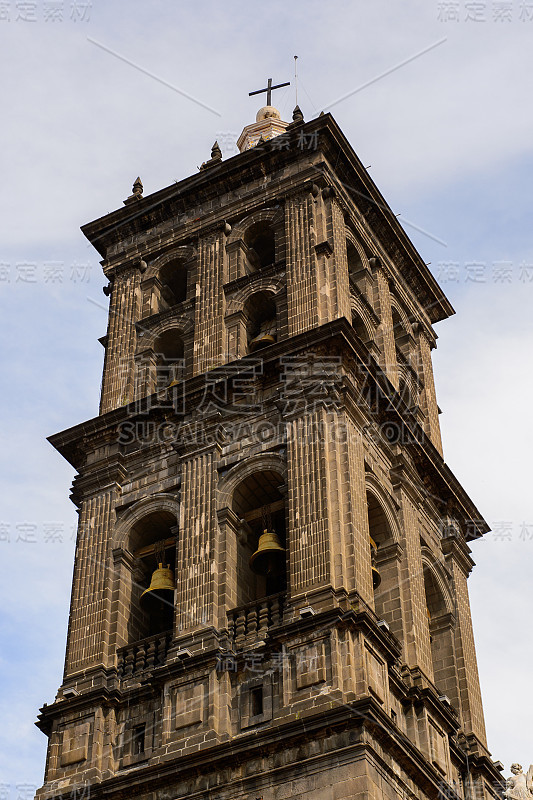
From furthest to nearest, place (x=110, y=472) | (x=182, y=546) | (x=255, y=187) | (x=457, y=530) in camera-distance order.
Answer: (x=255, y=187) < (x=457, y=530) < (x=110, y=472) < (x=182, y=546)

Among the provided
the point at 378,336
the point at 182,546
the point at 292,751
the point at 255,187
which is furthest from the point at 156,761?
the point at 255,187

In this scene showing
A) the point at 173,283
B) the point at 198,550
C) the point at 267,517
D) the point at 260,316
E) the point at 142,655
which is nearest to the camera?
the point at 142,655

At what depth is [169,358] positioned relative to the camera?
5019cm

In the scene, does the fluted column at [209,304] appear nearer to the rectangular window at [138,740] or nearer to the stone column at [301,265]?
the stone column at [301,265]

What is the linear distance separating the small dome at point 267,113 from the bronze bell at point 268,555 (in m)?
24.9

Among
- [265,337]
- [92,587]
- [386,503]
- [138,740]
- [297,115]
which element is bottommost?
[138,740]

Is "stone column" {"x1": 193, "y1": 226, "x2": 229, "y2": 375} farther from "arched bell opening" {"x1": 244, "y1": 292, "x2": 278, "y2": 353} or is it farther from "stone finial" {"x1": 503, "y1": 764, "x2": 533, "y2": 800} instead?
"stone finial" {"x1": 503, "y1": 764, "x2": 533, "y2": 800}

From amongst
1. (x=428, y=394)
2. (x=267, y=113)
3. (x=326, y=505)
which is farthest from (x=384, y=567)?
(x=267, y=113)

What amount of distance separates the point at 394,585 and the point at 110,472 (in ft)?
28.8

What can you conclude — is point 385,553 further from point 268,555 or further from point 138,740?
point 138,740

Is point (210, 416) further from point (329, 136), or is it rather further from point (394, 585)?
point (329, 136)

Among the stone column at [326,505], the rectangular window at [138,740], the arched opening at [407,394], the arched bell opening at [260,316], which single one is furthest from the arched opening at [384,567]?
the arched opening at [407,394]

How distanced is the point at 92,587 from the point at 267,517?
201 inches

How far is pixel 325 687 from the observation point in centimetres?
3550
